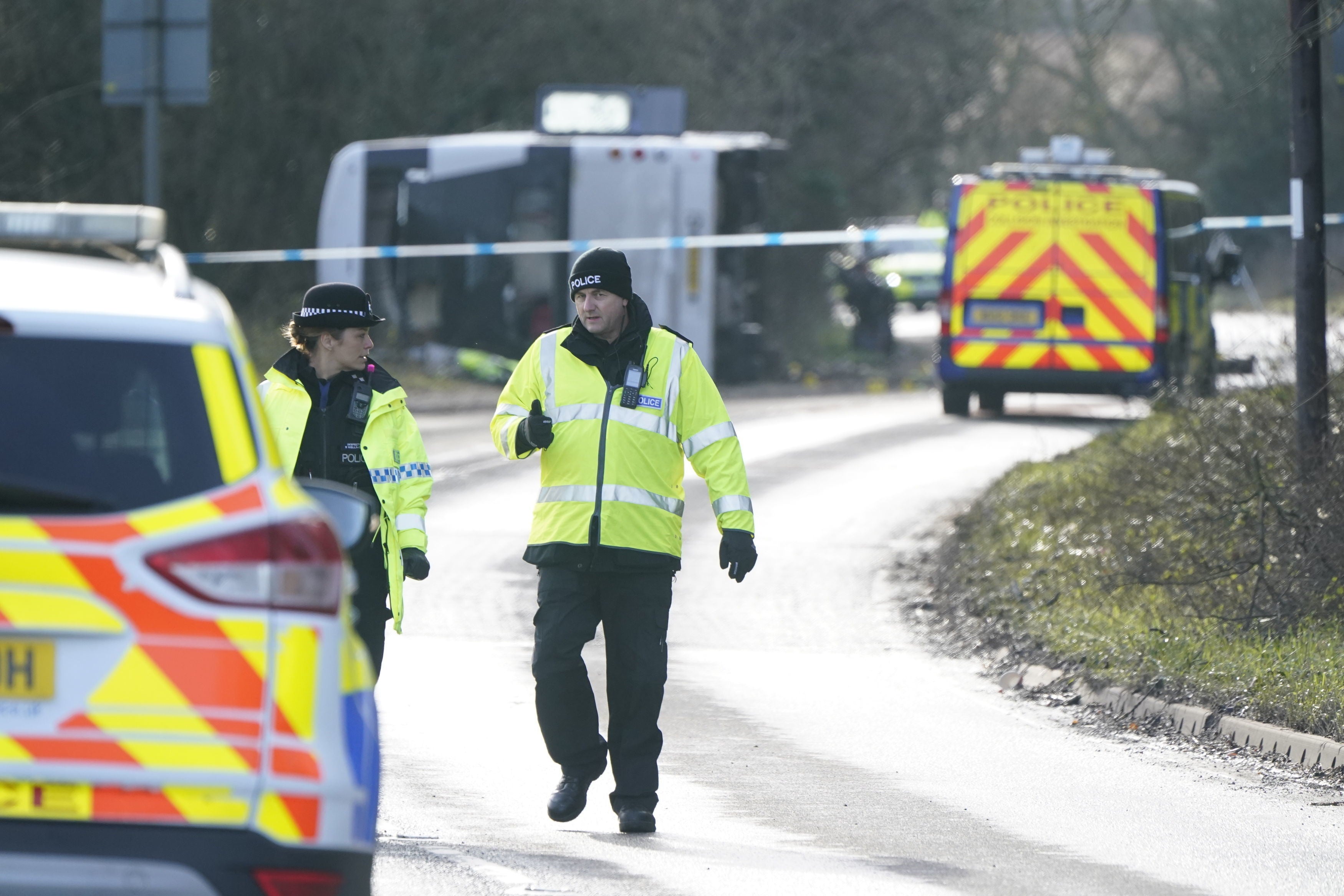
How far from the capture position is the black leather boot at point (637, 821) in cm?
644

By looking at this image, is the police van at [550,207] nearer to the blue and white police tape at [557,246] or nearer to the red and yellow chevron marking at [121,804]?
the blue and white police tape at [557,246]

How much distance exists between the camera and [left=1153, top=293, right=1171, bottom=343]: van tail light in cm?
2025

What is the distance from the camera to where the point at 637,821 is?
644 centimetres

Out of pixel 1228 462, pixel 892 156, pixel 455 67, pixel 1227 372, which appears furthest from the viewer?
pixel 892 156

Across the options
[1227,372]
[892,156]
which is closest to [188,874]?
[1227,372]

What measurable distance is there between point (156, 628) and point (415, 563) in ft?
8.58

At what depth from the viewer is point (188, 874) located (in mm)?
3586

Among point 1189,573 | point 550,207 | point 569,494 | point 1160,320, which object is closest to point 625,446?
point 569,494

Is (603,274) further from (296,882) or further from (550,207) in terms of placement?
(550,207)

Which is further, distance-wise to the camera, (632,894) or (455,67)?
(455,67)

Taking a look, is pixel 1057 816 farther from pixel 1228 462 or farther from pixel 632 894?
pixel 1228 462

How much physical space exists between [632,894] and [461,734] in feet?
8.14

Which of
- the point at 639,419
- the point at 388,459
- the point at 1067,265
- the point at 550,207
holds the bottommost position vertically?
the point at 388,459

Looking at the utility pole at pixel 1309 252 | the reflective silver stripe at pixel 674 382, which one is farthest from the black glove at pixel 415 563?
the utility pole at pixel 1309 252
